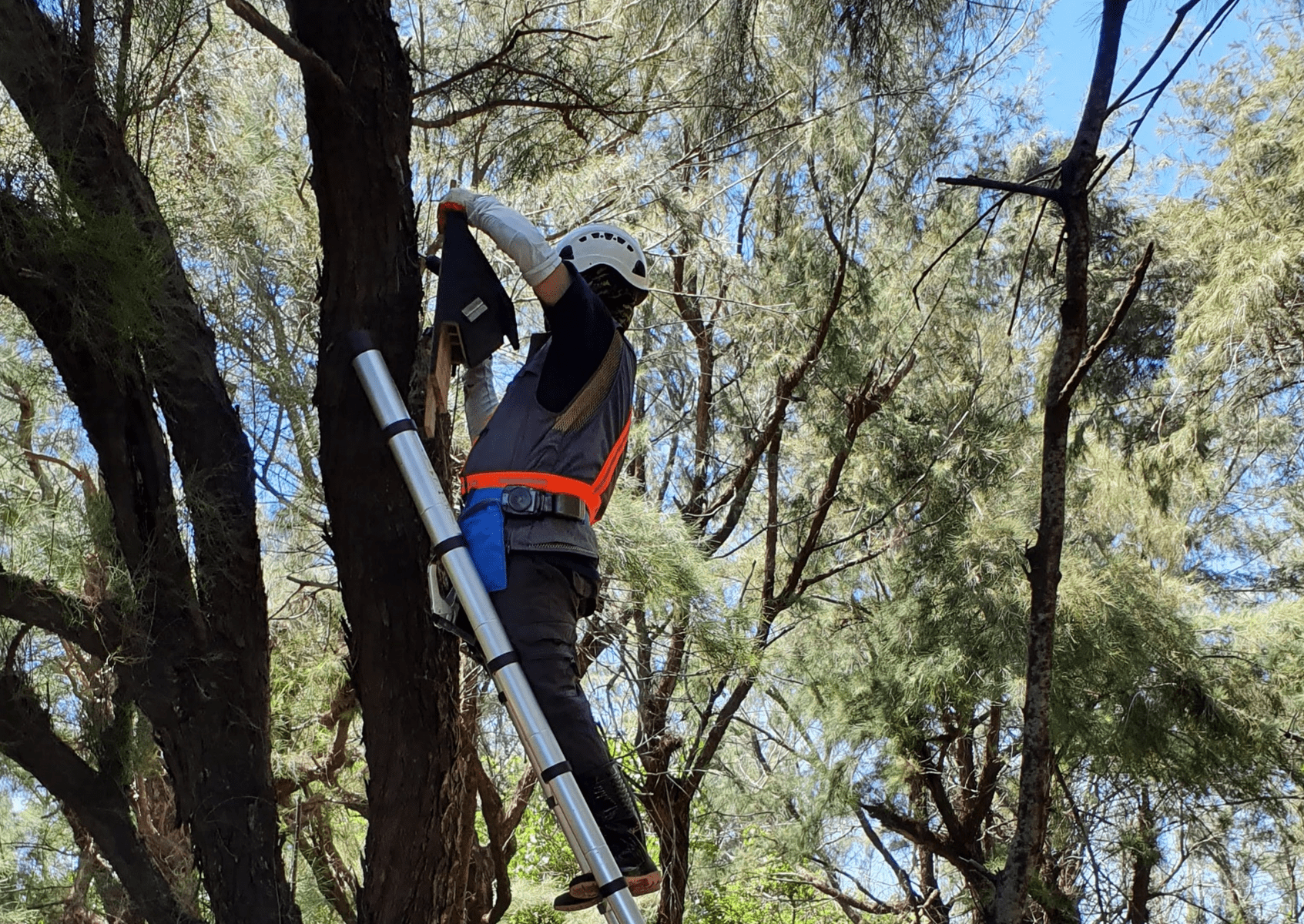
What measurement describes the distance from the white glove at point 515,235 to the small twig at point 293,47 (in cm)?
33

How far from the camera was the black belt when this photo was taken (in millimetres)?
2287

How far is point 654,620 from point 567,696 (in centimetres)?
342

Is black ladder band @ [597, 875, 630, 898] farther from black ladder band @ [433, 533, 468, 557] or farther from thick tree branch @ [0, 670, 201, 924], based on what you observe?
thick tree branch @ [0, 670, 201, 924]

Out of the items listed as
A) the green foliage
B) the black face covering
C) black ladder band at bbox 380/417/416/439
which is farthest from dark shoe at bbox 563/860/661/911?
the green foliage

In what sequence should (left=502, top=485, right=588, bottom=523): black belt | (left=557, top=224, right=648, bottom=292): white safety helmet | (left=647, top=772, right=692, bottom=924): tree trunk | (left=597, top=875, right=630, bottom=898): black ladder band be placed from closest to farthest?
(left=597, top=875, right=630, bottom=898): black ladder band < (left=502, top=485, right=588, bottom=523): black belt < (left=557, top=224, right=648, bottom=292): white safety helmet < (left=647, top=772, right=692, bottom=924): tree trunk

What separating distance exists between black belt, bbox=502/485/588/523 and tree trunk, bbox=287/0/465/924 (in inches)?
8.8

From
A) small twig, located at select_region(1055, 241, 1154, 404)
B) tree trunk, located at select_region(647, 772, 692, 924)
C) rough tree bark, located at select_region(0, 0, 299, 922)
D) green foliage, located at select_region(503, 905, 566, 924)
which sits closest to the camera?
small twig, located at select_region(1055, 241, 1154, 404)

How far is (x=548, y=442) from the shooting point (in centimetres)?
236

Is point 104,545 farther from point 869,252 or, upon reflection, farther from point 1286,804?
point 1286,804

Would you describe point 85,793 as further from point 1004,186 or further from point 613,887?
point 1004,186

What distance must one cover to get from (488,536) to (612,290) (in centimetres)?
61

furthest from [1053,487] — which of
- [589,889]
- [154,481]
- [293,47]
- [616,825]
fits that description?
[154,481]

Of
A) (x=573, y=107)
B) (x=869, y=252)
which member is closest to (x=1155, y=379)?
(x=869, y=252)

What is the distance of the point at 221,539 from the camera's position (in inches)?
100
